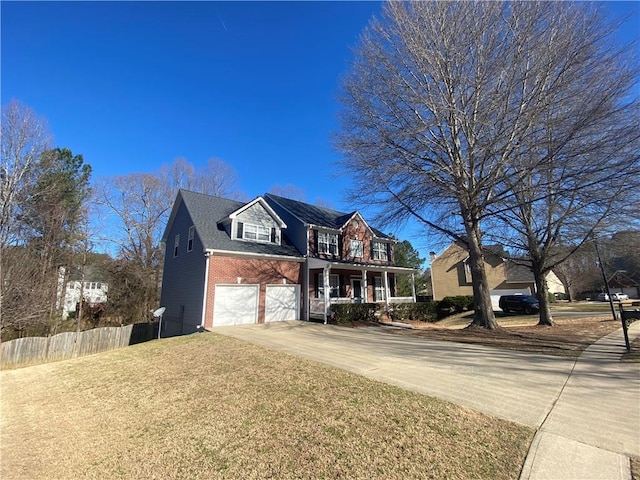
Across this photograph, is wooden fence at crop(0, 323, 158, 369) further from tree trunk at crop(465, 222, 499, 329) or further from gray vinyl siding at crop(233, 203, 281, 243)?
tree trunk at crop(465, 222, 499, 329)

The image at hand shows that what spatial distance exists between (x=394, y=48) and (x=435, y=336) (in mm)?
11483

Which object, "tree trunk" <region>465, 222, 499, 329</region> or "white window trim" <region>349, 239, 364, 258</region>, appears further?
"white window trim" <region>349, 239, 364, 258</region>

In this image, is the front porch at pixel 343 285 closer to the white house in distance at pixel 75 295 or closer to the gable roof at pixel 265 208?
the gable roof at pixel 265 208

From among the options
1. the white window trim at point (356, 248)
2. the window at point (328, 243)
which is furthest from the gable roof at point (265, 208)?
the white window trim at point (356, 248)

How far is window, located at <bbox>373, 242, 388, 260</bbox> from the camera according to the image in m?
24.7

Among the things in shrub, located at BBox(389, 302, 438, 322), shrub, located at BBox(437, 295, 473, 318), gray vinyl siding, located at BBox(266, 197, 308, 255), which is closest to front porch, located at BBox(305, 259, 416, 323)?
shrub, located at BBox(389, 302, 438, 322)

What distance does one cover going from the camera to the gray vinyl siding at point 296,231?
19.8 metres

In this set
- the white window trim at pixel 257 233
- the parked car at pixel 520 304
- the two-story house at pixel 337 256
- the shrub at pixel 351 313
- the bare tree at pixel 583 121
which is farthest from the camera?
the parked car at pixel 520 304

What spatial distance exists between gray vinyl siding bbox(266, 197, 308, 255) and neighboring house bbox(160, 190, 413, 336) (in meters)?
0.06

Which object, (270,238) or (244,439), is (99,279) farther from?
(244,439)

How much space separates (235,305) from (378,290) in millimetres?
11923

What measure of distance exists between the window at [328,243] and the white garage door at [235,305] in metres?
6.00

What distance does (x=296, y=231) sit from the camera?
2058 centimetres

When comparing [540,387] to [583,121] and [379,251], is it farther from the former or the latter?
[379,251]
